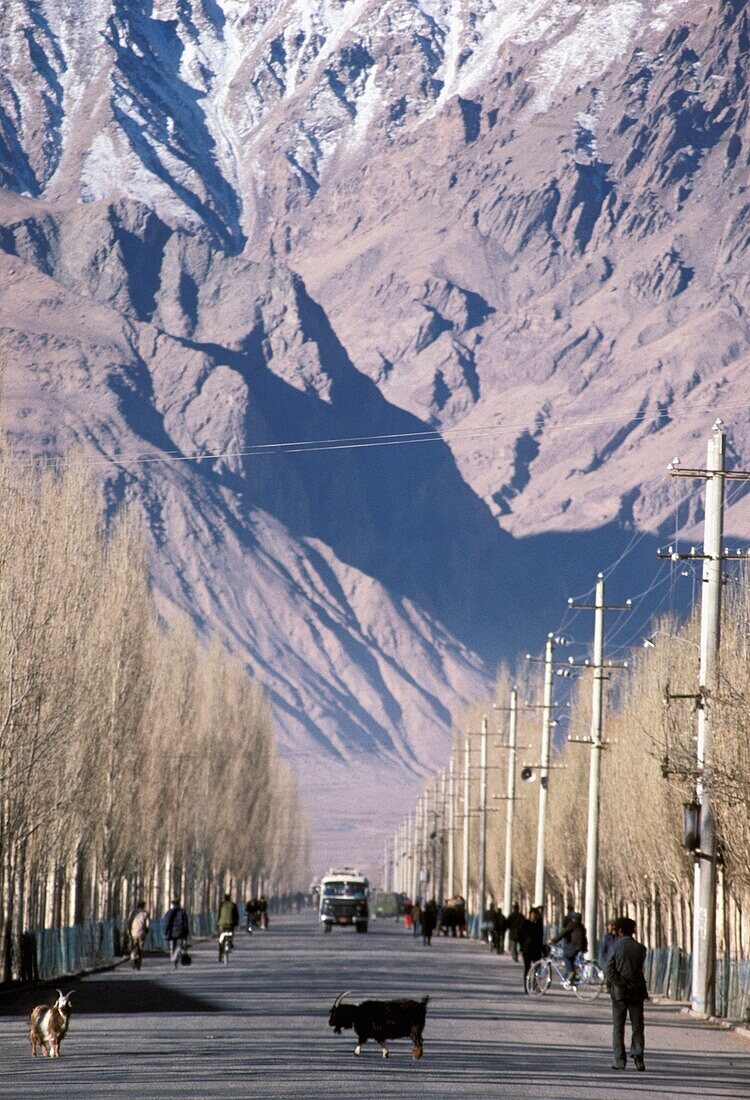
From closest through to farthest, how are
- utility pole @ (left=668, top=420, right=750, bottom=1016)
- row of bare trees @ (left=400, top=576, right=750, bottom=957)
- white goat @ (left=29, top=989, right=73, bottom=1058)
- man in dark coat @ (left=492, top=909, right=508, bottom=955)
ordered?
white goat @ (left=29, top=989, right=73, bottom=1058) < row of bare trees @ (left=400, top=576, right=750, bottom=957) < utility pole @ (left=668, top=420, right=750, bottom=1016) < man in dark coat @ (left=492, top=909, right=508, bottom=955)

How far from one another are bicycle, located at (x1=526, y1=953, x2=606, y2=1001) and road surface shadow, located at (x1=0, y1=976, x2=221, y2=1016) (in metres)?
6.93

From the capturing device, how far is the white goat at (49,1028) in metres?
23.3

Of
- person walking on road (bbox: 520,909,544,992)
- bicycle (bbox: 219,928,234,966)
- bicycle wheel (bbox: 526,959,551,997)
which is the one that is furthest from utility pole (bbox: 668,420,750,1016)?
bicycle (bbox: 219,928,234,966)

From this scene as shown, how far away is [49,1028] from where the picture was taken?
23.2m

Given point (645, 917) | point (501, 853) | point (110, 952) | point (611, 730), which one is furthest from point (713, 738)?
point (501, 853)

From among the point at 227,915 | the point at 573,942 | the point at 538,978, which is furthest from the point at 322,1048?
the point at 227,915

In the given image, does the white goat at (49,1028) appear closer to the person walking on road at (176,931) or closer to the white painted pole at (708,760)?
the white painted pole at (708,760)

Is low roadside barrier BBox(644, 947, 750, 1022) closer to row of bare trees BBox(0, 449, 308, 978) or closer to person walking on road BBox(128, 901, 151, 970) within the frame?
person walking on road BBox(128, 901, 151, 970)

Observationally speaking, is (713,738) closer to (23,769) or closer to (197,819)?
(23,769)

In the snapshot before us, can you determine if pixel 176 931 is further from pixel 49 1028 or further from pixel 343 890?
pixel 343 890

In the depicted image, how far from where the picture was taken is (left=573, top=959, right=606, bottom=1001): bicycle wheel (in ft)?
135

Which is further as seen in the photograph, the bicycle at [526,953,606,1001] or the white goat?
the bicycle at [526,953,606,1001]

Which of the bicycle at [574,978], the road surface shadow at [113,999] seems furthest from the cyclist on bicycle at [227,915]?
the bicycle at [574,978]

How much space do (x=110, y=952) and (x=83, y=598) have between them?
39.0 feet
